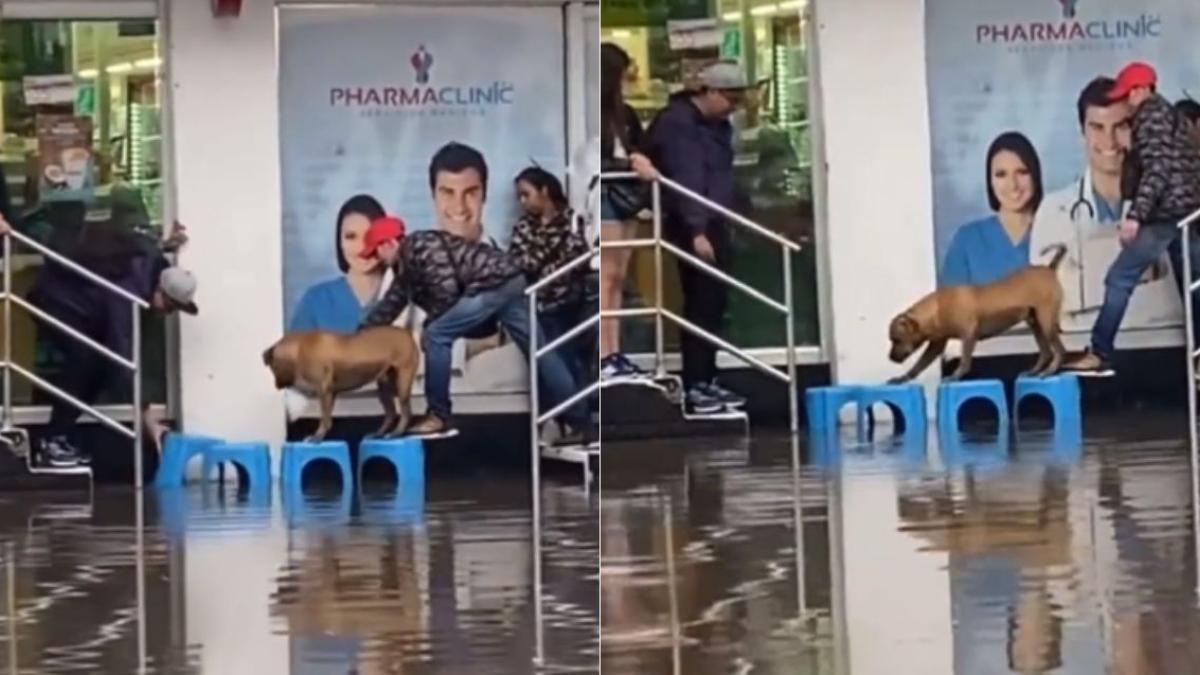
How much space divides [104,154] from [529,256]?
97.7 inches

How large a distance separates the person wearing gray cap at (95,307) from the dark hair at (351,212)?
907 mm

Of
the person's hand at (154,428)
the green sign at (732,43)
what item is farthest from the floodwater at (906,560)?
the green sign at (732,43)

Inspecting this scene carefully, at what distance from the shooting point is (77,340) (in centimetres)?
1385

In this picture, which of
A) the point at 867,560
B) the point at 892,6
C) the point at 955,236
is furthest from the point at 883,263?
the point at 867,560

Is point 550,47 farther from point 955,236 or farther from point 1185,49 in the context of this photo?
point 1185,49

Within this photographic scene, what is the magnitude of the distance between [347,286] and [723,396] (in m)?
2.24

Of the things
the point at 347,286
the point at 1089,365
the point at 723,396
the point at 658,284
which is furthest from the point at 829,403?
the point at 347,286

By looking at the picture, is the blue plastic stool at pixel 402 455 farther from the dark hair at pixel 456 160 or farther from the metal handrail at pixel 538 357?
the dark hair at pixel 456 160

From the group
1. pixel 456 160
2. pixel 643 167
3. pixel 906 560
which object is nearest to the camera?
pixel 906 560

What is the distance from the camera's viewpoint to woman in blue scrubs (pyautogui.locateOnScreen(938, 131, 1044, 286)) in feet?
48.6

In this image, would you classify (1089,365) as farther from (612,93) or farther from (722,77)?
(612,93)

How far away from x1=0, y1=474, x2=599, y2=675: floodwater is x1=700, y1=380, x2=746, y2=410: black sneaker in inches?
54.2

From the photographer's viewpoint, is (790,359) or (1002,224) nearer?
(790,359)

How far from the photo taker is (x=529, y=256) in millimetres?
14242
